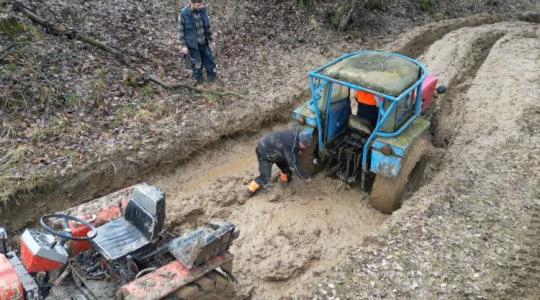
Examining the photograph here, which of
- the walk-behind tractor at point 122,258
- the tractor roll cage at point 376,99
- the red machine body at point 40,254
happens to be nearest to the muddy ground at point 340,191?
the tractor roll cage at point 376,99

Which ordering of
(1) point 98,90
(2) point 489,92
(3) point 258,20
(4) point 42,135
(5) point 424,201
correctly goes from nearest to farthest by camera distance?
(5) point 424,201
(4) point 42,135
(1) point 98,90
(2) point 489,92
(3) point 258,20

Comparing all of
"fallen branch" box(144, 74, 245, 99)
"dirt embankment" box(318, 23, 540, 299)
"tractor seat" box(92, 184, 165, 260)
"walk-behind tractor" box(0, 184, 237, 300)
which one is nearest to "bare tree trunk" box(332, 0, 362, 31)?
"dirt embankment" box(318, 23, 540, 299)

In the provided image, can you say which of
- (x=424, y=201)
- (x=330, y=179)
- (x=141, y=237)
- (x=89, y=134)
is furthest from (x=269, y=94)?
(x=141, y=237)

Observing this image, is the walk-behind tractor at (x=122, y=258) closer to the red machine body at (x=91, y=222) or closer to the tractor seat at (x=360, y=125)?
the red machine body at (x=91, y=222)

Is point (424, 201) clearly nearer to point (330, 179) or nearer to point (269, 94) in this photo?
point (330, 179)

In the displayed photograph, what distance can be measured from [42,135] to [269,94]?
12.0 feet

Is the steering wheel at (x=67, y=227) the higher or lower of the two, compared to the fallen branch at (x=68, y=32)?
lower

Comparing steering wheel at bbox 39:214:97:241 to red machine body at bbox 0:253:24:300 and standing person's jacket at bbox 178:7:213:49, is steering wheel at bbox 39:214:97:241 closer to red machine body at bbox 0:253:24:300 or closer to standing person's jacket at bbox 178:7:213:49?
red machine body at bbox 0:253:24:300

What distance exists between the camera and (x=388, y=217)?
225 inches

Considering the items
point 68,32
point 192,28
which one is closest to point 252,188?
point 192,28

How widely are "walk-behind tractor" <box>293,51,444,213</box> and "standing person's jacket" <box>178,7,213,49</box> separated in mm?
2467

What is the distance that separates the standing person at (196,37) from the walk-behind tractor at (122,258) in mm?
3790

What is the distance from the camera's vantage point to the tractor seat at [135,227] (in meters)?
3.85

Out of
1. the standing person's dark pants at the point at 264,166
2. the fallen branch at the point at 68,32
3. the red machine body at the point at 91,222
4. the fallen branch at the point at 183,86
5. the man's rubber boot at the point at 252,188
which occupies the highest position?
the fallen branch at the point at 68,32
